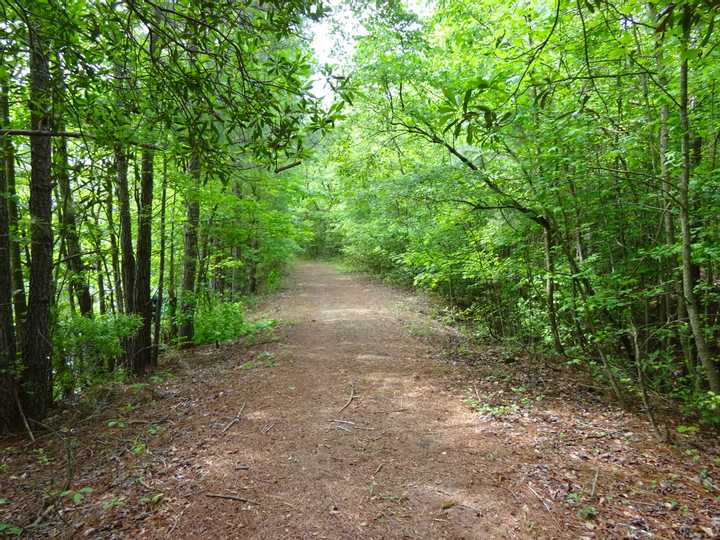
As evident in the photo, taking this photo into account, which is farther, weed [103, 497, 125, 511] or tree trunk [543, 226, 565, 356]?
tree trunk [543, 226, 565, 356]

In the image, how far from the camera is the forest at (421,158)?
2.82 m

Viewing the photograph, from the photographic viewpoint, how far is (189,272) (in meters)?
9.82

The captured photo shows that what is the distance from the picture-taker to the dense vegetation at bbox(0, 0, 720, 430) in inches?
111

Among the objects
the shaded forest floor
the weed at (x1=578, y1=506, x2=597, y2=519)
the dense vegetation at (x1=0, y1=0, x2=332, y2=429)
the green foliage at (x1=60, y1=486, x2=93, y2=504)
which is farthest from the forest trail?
the dense vegetation at (x1=0, y1=0, x2=332, y2=429)

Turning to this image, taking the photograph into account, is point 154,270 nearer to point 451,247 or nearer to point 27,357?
point 27,357

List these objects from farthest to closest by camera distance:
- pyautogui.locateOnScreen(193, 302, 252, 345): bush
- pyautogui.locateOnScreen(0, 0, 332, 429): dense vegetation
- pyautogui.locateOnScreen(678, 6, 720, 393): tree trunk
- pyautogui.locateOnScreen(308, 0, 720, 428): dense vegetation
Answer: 1. pyautogui.locateOnScreen(193, 302, 252, 345): bush
2. pyautogui.locateOnScreen(308, 0, 720, 428): dense vegetation
3. pyautogui.locateOnScreen(678, 6, 720, 393): tree trunk
4. pyautogui.locateOnScreen(0, 0, 332, 429): dense vegetation

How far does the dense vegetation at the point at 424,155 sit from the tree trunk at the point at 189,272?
0.08m

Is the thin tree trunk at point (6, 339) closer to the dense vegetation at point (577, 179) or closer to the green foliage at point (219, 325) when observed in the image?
the green foliage at point (219, 325)

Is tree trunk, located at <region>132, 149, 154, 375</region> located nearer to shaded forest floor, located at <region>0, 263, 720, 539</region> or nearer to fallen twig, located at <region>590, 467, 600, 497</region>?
shaded forest floor, located at <region>0, 263, 720, 539</region>

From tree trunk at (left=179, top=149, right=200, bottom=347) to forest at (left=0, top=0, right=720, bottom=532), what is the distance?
59mm

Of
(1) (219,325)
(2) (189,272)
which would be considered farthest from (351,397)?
(2) (189,272)

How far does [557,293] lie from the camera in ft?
23.2

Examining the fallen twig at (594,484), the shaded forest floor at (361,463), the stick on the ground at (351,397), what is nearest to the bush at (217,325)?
the shaded forest floor at (361,463)

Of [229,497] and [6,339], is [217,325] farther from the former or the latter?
[229,497]
